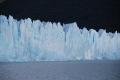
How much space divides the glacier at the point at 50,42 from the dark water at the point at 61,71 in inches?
3.0

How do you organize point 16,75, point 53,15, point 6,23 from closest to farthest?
point 16,75
point 6,23
point 53,15

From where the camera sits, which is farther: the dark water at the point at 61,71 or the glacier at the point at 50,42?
the glacier at the point at 50,42

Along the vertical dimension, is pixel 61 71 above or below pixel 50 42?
below

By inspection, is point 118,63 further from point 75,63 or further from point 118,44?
point 75,63

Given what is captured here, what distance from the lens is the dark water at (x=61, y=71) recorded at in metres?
2.65

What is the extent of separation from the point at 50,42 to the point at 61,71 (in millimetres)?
574

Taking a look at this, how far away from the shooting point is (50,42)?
352 centimetres

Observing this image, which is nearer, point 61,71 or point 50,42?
point 61,71

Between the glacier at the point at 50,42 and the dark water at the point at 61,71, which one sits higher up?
the glacier at the point at 50,42

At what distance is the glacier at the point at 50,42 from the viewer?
3402 mm

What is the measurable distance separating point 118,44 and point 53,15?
3.29 ft

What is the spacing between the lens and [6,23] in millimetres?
3406

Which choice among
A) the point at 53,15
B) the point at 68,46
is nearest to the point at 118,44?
the point at 68,46

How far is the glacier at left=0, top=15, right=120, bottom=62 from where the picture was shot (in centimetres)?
340
